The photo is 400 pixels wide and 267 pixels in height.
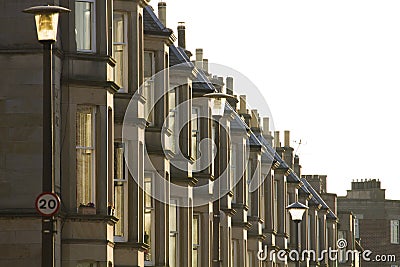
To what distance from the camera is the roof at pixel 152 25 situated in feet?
169

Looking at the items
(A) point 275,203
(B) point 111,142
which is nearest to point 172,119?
(B) point 111,142

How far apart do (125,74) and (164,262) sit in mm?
7186

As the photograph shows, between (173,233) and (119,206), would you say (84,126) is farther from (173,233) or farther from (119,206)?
(173,233)

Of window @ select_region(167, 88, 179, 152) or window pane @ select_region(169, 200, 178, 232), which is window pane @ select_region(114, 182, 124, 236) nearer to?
window @ select_region(167, 88, 179, 152)

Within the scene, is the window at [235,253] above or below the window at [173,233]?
above

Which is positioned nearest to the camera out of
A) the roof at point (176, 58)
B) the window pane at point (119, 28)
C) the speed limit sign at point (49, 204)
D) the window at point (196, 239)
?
the speed limit sign at point (49, 204)

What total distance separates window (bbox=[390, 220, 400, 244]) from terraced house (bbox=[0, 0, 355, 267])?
270 feet

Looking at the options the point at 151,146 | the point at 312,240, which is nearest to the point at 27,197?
the point at 151,146

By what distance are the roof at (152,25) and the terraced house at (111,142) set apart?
5 cm

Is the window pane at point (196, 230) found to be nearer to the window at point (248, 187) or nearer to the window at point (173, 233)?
the window at point (173, 233)

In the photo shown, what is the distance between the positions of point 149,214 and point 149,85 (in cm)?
404

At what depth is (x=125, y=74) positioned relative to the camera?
46531 millimetres

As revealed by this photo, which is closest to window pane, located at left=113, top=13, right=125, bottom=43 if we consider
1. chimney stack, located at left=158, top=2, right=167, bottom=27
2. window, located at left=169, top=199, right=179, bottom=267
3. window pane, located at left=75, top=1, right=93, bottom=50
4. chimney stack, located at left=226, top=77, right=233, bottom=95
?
window pane, located at left=75, top=1, right=93, bottom=50

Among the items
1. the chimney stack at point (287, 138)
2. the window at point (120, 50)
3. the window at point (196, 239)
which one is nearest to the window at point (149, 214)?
the window at point (120, 50)
